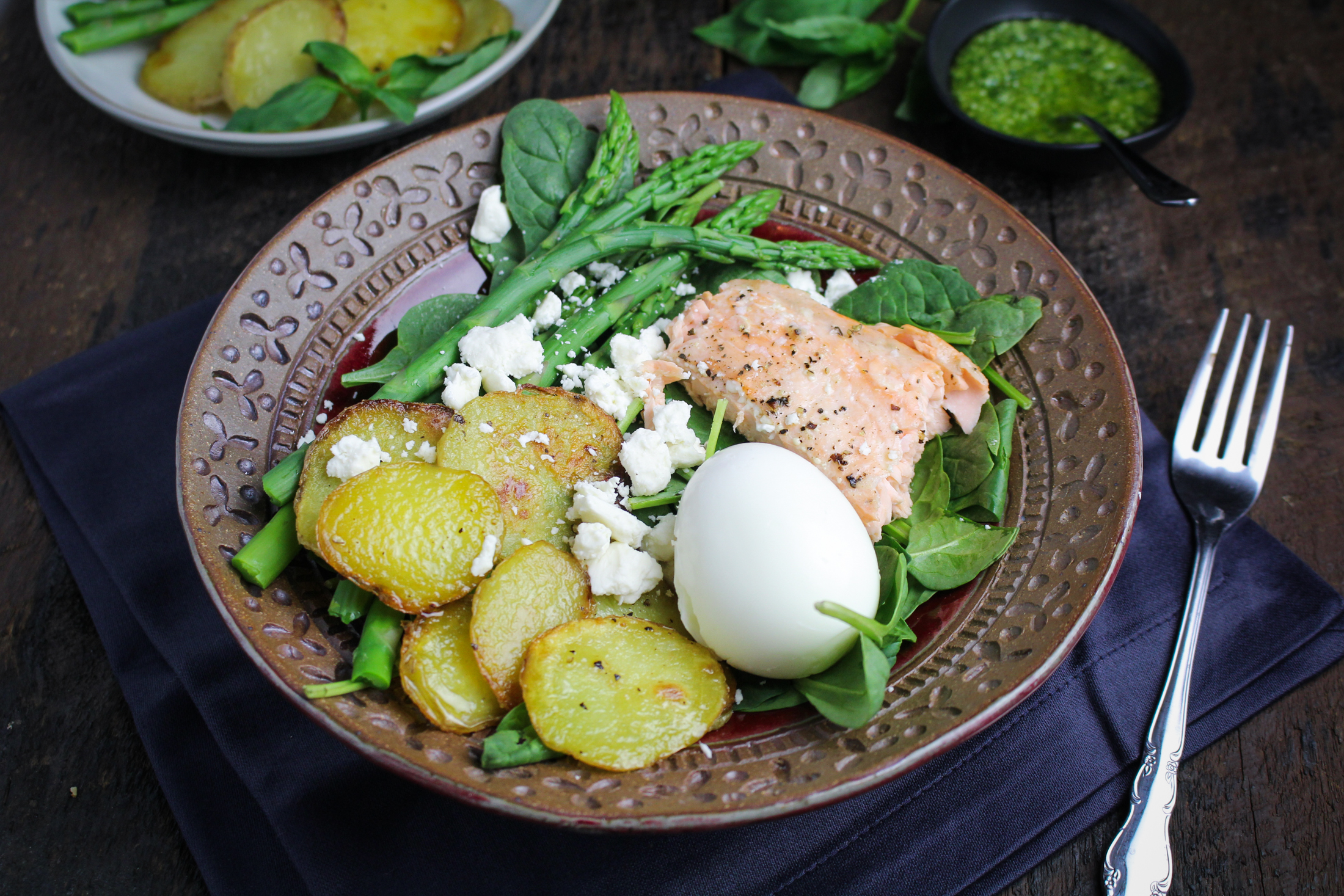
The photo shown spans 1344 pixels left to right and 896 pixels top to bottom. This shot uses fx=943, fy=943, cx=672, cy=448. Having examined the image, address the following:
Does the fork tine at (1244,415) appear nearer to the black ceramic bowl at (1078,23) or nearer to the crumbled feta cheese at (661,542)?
the black ceramic bowl at (1078,23)

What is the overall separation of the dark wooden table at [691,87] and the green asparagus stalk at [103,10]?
1.26 feet

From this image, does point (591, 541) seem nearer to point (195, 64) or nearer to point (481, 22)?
point (481, 22)

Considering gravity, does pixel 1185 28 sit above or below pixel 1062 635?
above

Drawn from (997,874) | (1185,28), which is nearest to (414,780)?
(997,874)

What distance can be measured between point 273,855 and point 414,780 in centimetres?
62

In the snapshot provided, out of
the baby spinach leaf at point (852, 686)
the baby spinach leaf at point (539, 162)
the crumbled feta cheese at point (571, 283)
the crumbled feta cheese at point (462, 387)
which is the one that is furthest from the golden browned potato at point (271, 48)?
the baby spinach leaf at point (852, 686)

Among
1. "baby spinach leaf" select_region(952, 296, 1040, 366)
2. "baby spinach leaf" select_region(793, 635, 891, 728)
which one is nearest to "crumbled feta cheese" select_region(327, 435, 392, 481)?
"baby spinach leaf" select_region(793, 635, 891, 728)

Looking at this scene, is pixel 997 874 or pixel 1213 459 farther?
pixel 1213 459

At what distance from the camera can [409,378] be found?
2.20 m

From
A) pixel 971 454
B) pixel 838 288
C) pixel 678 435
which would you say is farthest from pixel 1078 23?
pixel 678 435

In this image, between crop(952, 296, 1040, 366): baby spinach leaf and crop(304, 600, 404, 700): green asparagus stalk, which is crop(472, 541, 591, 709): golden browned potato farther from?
crop(952, 296, 1040, 366): baby spinach leaf

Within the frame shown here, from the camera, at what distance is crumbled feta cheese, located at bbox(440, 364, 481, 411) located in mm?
2160

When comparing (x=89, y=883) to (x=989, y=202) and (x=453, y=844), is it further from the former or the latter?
(x=989, y=202)

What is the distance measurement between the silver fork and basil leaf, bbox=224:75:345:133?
8.78ft
